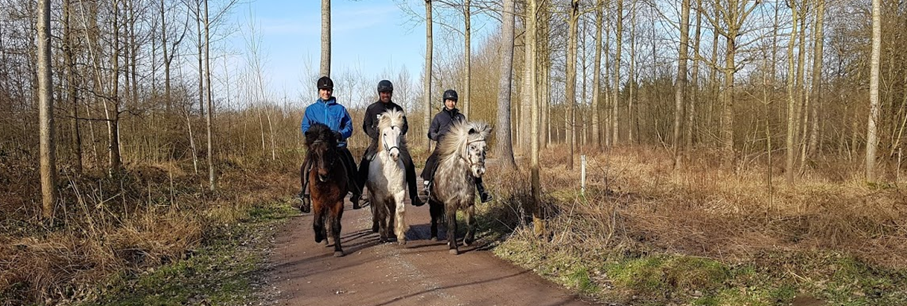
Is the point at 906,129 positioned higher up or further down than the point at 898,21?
further down

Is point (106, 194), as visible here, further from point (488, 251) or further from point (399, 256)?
point (488, 251)

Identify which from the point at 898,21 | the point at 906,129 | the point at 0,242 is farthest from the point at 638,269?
the point at 898,21

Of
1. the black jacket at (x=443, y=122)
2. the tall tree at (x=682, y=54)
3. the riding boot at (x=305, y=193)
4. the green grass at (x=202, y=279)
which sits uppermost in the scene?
the tall tree at (x=682, y=54)

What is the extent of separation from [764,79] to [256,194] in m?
13.4

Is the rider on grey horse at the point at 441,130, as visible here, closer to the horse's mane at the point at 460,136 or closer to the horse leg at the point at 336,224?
the horse's mane at the point at 460,136

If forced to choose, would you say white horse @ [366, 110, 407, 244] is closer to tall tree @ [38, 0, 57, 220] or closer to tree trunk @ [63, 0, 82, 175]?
tall tree @ [38, 0, 57, 220]

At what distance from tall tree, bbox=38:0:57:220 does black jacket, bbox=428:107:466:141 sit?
526cm

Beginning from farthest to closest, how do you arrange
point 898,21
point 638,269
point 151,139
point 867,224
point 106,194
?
point 151,139, point 898,21, point 106,194, point 867,224, point 638,269

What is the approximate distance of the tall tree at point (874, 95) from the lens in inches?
431

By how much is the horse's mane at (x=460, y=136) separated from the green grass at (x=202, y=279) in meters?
2.81

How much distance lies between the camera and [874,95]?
11055 mm

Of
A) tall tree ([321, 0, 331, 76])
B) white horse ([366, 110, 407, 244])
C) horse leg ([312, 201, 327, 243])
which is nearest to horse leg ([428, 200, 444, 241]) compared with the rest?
white horse ([366, 110, 407, 244])

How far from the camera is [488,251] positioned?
738 centimetres

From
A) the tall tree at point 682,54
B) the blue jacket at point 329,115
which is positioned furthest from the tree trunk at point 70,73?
the tall tree at point 682,54
